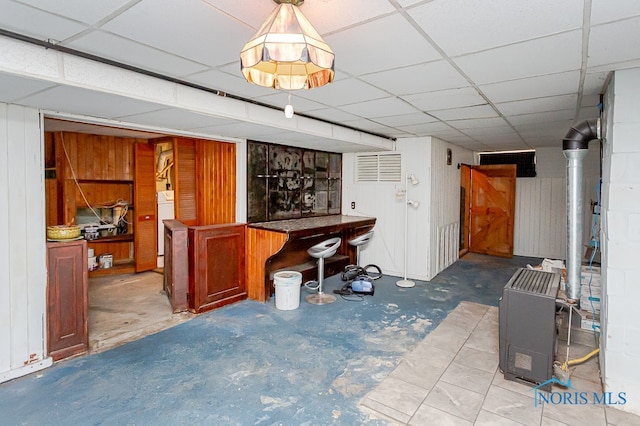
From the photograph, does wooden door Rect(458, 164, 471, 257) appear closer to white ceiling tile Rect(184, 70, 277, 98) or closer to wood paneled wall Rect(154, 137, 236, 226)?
wood paneled wall Rect(154, 137, 236, 226)

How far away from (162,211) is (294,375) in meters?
4.33

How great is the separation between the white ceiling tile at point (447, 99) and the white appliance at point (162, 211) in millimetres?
4558

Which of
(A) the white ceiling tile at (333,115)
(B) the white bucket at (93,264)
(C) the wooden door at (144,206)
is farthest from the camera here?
(C) the wooden door at (144,206)

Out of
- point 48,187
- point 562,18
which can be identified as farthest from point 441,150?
point 48,187

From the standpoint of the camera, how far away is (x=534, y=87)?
279 centimetres

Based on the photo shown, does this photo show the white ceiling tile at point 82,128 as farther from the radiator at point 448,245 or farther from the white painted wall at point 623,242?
the radiator at point 448,245

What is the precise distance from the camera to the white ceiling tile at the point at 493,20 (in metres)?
1.56

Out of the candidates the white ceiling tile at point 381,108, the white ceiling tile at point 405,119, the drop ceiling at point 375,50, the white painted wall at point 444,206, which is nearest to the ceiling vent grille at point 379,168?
the white painted wall at point 444,206

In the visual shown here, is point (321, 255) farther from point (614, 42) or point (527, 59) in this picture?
point (614, 42)

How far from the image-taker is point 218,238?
4.36 meters

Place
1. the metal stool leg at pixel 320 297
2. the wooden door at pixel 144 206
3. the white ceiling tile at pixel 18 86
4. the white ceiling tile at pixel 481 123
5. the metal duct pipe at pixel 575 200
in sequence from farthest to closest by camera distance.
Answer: the wooden door at pixel 144 206 < the metal stool leg at pixel 320 297 < the white ceiling tile at pixel 481 123 < the metal duct pipe at pixel 575 200 < the white ceiling tile at pixel 18 86

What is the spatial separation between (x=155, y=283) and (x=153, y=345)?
2.21 m

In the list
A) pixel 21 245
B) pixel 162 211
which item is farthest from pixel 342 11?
pixel 162 211

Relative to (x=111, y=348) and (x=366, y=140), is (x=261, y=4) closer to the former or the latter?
(x=111, y=348)
